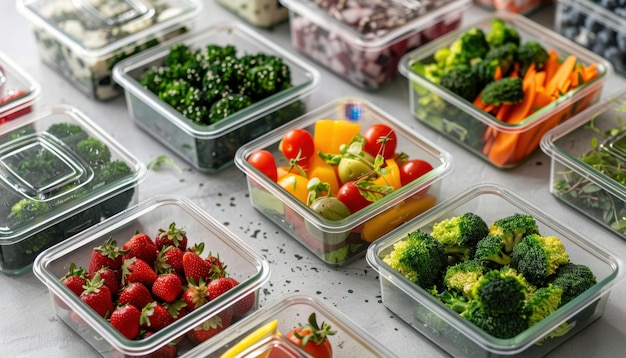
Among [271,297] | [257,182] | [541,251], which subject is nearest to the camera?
[541,251]

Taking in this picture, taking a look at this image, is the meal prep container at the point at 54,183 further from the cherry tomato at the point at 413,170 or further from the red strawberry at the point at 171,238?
the cherry tomato at the point at 413,170

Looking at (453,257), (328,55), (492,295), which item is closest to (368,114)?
(328,55)

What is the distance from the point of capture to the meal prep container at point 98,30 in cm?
244

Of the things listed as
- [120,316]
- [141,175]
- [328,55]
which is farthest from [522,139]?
[120,316]

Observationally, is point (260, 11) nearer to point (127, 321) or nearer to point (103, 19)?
point (103, 19)

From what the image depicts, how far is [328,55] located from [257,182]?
0.63 meters

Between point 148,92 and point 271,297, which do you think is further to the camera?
point 148,92

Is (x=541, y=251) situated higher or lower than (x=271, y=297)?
higher

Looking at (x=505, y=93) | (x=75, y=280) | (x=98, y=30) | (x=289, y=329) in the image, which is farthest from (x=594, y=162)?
(x=98, y=30)

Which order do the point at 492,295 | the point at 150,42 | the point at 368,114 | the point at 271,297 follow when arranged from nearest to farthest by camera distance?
the point at 492,295
the point at 271,297
the point at 368,114
the point at 150,42

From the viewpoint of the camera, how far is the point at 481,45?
2.39 metres

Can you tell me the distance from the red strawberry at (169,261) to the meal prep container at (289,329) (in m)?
Result: 0.19

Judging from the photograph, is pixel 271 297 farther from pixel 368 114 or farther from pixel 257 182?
pixel 368 114

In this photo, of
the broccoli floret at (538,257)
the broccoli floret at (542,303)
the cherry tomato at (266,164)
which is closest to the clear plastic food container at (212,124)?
the cherry tomato at (266,164)
